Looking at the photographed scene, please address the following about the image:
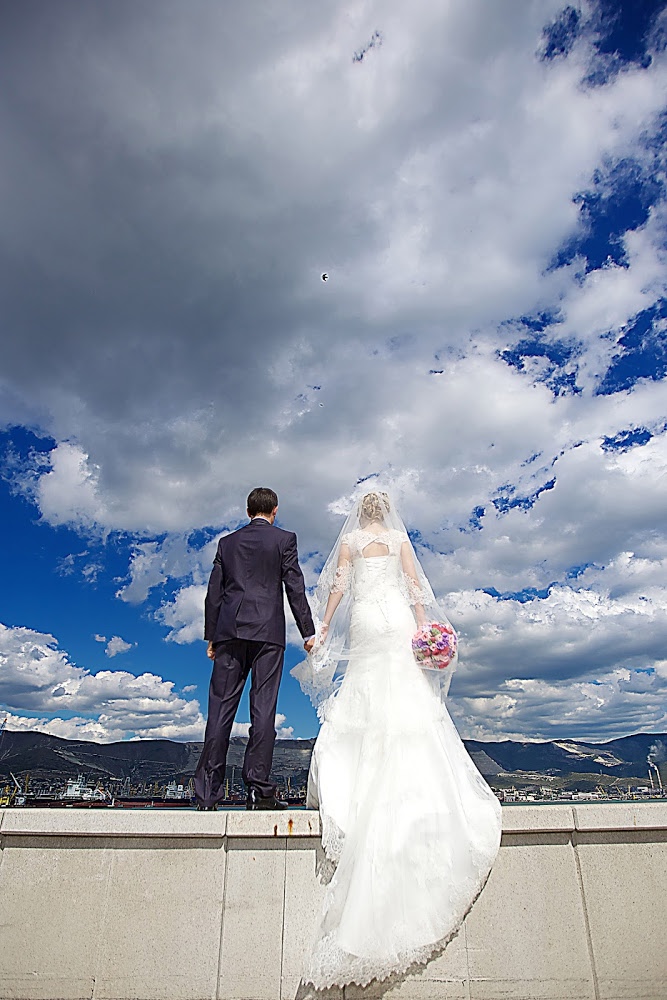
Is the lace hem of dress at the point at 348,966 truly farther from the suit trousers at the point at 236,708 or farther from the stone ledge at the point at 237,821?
the suit trousers at the point at 236,708

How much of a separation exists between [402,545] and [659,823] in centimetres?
351

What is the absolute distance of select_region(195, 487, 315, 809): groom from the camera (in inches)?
220

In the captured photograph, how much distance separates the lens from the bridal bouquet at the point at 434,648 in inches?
219

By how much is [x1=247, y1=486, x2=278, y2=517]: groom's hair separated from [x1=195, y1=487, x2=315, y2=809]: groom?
0.5 inches

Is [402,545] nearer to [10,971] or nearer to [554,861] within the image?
[554,861]

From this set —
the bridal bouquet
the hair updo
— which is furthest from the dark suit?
the bridal bouquet

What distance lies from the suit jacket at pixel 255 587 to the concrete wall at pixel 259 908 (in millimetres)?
1863

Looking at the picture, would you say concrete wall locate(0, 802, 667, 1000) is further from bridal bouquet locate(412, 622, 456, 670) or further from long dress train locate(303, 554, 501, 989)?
bridal bouquet locate(412, 622, 456, 670)

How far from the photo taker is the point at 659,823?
478cm

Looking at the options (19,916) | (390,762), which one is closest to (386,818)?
(390,762)

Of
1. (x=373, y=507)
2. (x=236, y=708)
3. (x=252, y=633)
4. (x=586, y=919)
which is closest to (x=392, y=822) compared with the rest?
(x=586, y=919)

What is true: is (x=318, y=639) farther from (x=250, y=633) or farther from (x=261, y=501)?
(x=261, y=501)

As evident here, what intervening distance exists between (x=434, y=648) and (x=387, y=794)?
1.47 metres

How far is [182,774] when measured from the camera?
849 cm
